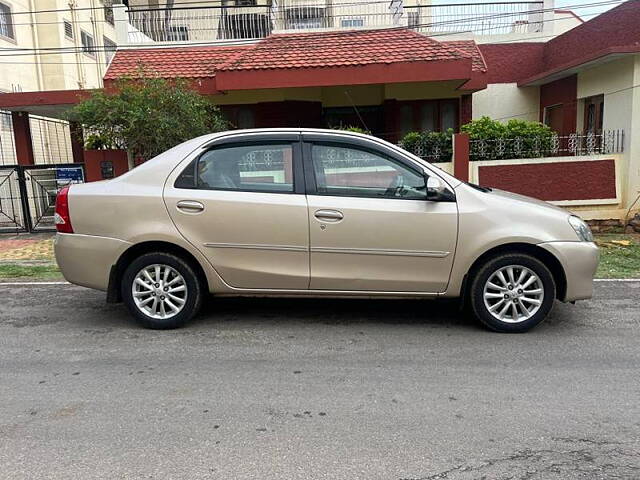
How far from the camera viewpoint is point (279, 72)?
12.1 meters

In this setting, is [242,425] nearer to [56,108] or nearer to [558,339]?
[558,339]

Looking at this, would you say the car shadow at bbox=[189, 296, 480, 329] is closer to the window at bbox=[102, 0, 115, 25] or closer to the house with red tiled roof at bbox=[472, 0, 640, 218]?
the house with red tiled roof at bbox=[472, 0, 640, 218]

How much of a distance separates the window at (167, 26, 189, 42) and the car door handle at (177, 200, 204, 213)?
12.5m

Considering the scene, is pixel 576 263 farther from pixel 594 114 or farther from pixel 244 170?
pixel 594 114

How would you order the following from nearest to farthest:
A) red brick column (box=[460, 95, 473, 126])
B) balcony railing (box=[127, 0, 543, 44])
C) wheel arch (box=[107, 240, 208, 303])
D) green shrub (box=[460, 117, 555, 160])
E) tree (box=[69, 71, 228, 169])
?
1. wheel arch (box=[107, 240, 208, 303])
2. tree (box=[69, 71, 228, 169])
3. green shrub (box=[460, 117, 555, 160])
4. red brick column (box=[460, 95, 473, 126])
5. balcony railing (box=[127, 0, 543, 44])

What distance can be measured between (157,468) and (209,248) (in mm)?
2362

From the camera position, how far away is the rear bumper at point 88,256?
5094 mm

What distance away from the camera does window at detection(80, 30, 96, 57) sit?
27.4 meters

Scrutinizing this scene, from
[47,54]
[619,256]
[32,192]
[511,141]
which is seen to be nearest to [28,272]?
[32,192]

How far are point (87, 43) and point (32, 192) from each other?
19391 millimetres

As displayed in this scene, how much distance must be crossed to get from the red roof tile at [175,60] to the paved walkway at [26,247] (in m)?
4.08

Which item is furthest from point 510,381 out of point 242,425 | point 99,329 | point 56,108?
point 56,108

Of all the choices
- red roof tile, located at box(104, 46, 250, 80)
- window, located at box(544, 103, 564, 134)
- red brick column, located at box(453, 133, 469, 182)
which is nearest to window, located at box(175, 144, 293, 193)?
red brick column, located at box(453, 133, 469, 182)

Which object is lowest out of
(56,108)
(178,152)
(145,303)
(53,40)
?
(145,303)
